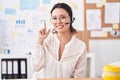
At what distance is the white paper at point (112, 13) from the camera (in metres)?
3.01

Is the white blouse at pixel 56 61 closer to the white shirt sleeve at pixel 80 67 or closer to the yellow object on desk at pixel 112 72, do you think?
the white shirt sleeve at pixel 80 67

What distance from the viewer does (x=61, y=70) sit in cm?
192

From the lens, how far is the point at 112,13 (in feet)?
9.96

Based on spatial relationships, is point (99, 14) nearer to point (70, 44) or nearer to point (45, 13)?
point (45, 13)

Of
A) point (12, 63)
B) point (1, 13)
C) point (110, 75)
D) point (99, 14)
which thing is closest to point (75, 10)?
point (99, 14)

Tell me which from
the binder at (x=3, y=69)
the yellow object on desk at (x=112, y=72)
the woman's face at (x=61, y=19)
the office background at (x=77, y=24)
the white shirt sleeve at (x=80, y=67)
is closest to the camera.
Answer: the yellow object on desk at (x=112, y=72)

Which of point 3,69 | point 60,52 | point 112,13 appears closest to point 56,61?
point 60,52

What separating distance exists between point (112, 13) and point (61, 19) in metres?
1.12

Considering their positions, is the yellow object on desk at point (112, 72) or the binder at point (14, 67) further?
the binder at point (14, 67)

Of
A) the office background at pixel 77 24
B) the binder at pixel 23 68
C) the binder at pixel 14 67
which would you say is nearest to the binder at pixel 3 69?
the binder at pixel 14 67

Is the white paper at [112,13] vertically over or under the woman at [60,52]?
over

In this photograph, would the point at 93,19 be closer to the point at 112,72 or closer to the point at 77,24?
the point at 77,24

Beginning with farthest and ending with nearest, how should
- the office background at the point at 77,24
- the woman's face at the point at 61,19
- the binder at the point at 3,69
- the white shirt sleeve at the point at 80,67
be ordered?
the office background at the point at 77,24, the binder at the point at 3,69, the woman's face at the point at 61,19, the white shirt sleeve at the point at 80,67

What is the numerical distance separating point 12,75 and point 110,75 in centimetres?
131
